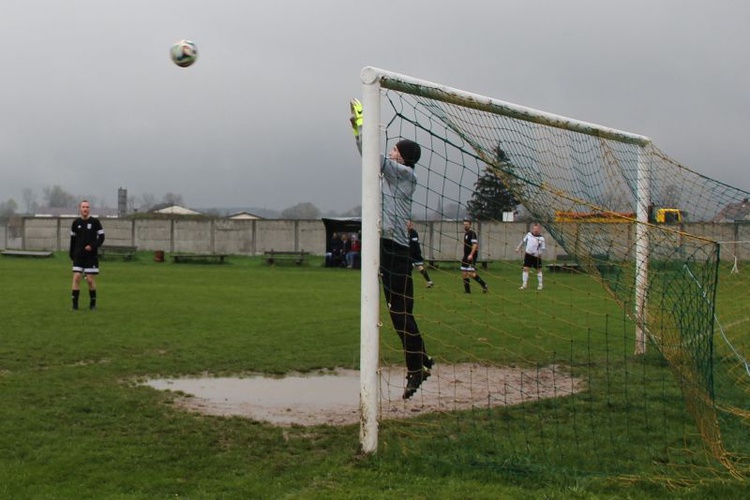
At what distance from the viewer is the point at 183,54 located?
9641mm

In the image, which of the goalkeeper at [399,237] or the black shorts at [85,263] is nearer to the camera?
the goalkeeper at [399,237]

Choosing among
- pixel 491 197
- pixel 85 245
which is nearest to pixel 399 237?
pixel 491 197

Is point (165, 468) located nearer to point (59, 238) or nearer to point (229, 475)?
point (229, 475)

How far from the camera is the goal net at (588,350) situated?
5.44 m

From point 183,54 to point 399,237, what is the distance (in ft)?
16.4

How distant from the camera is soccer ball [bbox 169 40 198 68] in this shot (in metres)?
9.62

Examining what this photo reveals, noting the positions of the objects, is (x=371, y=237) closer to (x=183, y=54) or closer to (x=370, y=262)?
(x=370, y=262)

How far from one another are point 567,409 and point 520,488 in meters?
2.30

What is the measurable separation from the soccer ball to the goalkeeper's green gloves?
14.6 ft

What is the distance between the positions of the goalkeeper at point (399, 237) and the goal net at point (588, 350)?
7.2 inches

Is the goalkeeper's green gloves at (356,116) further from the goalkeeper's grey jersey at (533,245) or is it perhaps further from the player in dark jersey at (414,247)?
the goalkeeper's grey jersey at (533,245)

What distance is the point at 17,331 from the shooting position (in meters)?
11.1

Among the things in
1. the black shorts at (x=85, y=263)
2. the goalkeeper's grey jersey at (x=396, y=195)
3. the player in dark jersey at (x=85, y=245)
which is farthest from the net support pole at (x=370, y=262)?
the black shorts at (x=85, y=263)

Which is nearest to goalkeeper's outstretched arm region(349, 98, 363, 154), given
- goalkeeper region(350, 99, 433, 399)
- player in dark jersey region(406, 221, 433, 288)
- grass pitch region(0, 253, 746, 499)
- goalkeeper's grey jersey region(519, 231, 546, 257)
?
goalkeeper region(350, 99, 433, 399)
